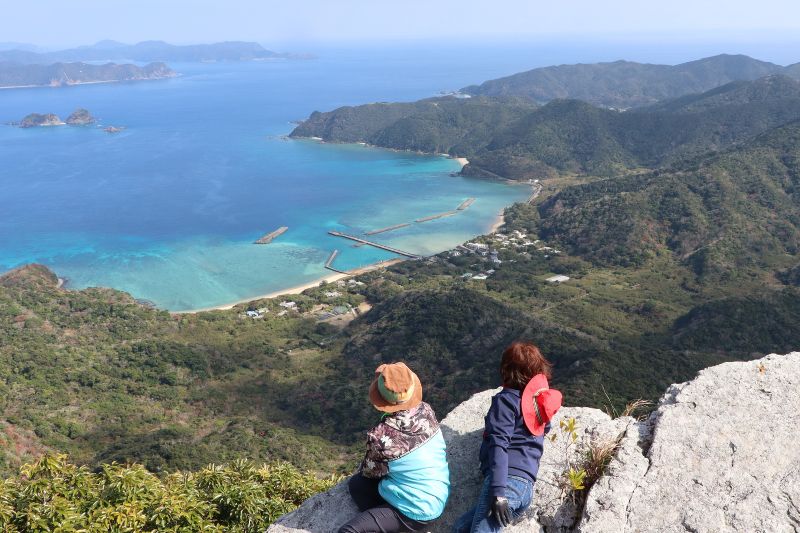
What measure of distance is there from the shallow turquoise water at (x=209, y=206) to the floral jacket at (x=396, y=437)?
172ft

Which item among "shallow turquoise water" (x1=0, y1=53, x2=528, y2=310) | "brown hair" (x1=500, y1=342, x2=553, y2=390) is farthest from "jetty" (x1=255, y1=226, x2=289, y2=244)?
"brown hair" (x1=500, y1=342, x2=553, y2=390)

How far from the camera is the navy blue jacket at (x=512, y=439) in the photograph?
4.55 meters

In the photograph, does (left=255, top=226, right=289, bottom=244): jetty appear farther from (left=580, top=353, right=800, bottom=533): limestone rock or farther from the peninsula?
the peninsula

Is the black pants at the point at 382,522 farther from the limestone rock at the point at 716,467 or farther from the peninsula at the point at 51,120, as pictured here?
the peninsula at the point at 51,120

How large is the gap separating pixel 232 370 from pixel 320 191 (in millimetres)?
61538

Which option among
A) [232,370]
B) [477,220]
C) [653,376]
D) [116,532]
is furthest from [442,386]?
[477,220]

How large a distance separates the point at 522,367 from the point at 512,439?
0.60 meters

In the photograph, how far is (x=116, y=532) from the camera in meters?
5.70

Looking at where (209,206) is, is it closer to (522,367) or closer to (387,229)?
(387,229)

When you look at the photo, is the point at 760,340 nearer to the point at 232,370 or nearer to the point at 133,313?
the point at 232,370

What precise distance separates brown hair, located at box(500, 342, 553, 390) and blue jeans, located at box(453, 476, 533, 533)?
0.77 metres

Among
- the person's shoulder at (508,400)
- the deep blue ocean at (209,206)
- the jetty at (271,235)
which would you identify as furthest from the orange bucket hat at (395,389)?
the jetty at (271,235)

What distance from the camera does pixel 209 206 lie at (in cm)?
8638

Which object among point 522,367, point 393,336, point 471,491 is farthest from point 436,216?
point 522,367
